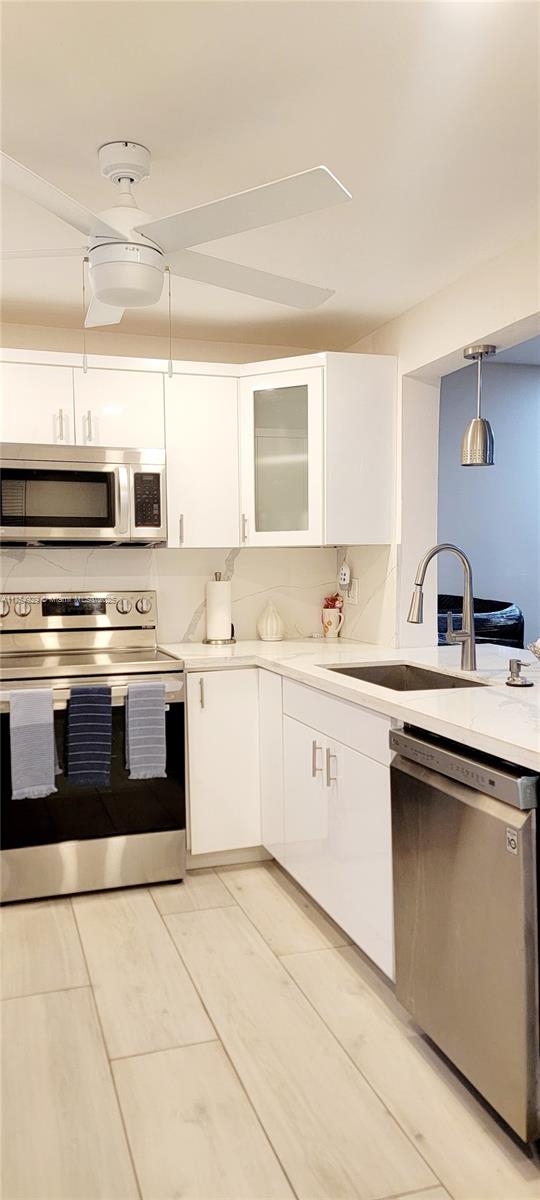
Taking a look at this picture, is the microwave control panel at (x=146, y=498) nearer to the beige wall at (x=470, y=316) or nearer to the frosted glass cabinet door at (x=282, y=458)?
the frosted glass cabinet door at (x=282, y=458)

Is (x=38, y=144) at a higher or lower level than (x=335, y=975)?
higher

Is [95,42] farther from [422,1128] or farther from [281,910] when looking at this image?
[281,910]

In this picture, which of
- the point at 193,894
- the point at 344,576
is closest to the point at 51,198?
the point at 193,894

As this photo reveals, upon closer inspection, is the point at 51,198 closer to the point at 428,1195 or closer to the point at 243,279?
the point at 243,279

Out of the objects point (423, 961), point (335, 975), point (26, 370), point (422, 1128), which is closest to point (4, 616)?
point (26, 370)

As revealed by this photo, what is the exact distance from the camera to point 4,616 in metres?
3.47

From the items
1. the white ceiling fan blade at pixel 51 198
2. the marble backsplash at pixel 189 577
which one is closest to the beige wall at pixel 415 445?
the marble backsplash at pixel 189 577

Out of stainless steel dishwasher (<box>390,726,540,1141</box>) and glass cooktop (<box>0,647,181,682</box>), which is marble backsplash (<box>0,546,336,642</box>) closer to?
glass cooktop (<box>0,647,181,682</box>)

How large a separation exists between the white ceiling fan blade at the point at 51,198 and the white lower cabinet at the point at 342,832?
1493 mm

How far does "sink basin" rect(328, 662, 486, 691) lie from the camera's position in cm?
301

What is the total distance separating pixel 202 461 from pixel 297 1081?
2352 mm

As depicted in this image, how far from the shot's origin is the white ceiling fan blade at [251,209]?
155 cm

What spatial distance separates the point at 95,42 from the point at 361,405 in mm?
1985

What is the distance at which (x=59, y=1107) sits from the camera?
1.93 metres
